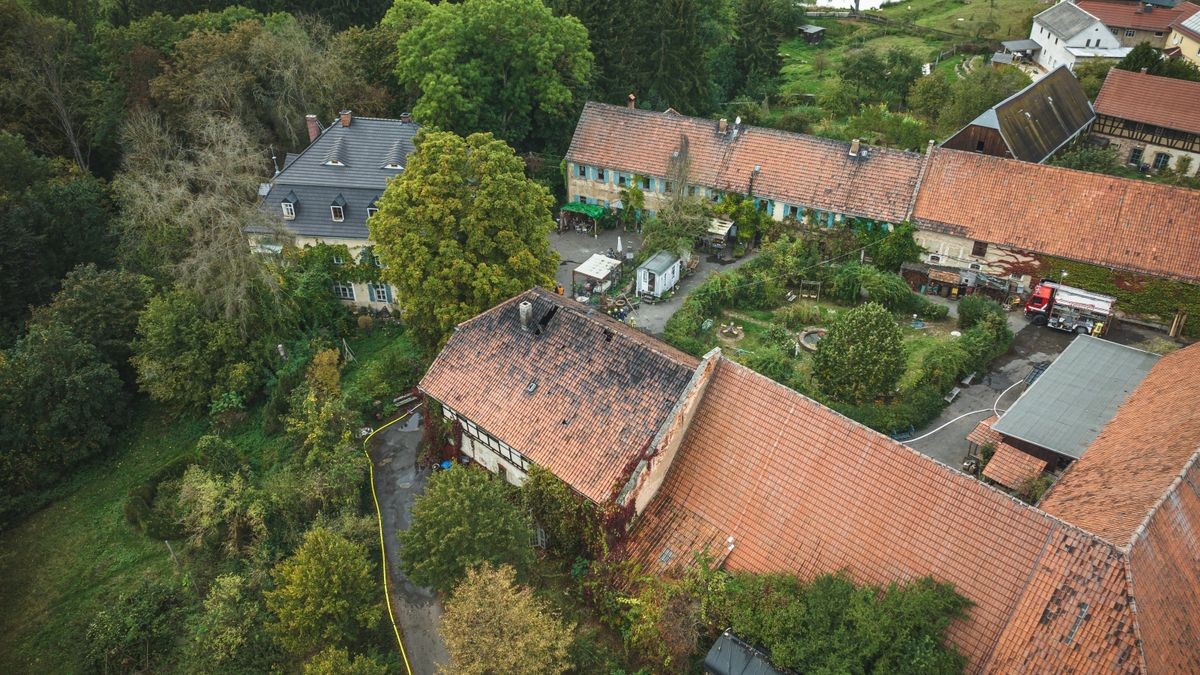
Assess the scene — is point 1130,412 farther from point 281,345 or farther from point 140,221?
point 140,221

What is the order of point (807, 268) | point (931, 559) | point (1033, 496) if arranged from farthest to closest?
point (807, 268) → point (1033, 496) → point (931, 559)

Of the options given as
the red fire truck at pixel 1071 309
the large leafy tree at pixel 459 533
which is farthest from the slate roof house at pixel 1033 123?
the large leafy tree at pixel 459 533

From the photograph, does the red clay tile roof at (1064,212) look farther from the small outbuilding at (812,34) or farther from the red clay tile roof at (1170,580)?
the small outbuilding at (812,34)

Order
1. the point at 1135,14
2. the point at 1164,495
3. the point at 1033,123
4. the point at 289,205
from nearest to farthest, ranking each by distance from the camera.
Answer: the point at 1164,495
the point at 289,205
the point at 1033,123
the point at 1135,14

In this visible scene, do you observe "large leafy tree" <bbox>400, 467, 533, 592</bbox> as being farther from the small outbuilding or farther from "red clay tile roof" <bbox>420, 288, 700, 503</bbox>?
the small outbuilding

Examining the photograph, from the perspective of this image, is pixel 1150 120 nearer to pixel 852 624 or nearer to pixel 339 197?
pixel 852 624

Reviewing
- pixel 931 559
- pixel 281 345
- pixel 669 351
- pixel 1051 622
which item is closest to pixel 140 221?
pixel 281 345

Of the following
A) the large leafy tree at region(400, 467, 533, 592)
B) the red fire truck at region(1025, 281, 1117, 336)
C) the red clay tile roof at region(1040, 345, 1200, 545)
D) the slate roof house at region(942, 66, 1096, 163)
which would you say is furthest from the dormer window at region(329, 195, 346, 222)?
the slate roof house at region(942, 66, 1096, 163)

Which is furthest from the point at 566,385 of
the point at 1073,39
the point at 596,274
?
the point at 1073,39
